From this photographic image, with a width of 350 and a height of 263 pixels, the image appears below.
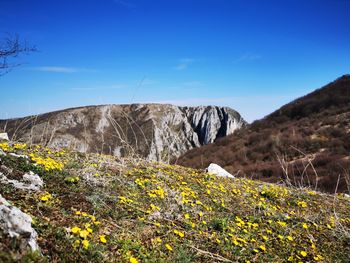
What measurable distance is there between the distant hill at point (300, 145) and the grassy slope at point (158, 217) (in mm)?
12162

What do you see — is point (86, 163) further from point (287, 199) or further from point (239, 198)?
point (287, 199)

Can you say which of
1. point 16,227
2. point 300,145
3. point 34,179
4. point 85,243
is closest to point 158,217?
point 85,243

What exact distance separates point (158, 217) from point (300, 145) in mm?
26839

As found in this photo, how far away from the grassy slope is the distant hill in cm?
1216

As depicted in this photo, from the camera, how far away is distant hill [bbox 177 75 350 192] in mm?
22312

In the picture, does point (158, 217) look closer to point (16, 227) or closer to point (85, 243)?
point (85, 243)

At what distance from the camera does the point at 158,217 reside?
17.9 ft

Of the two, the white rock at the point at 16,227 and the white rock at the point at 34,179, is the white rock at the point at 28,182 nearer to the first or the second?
the white rock at the point at 34,179

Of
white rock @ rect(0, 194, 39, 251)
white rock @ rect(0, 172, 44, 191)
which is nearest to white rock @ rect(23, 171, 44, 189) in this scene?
white rock @ rect(0, 172, 44, 191)

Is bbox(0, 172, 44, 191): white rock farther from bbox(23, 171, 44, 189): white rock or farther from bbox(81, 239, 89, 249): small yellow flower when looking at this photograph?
bbox(81, 239, 89, 249): small yellow flower

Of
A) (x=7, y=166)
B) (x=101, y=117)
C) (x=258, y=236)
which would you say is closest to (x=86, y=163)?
(x=7, y=166)

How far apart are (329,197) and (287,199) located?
2004 millimetres

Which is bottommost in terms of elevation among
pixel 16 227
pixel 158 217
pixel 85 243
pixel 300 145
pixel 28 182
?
pixel 300 145

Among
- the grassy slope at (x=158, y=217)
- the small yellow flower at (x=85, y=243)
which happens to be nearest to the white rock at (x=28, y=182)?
the grassy slope at (x=158, y=217)
